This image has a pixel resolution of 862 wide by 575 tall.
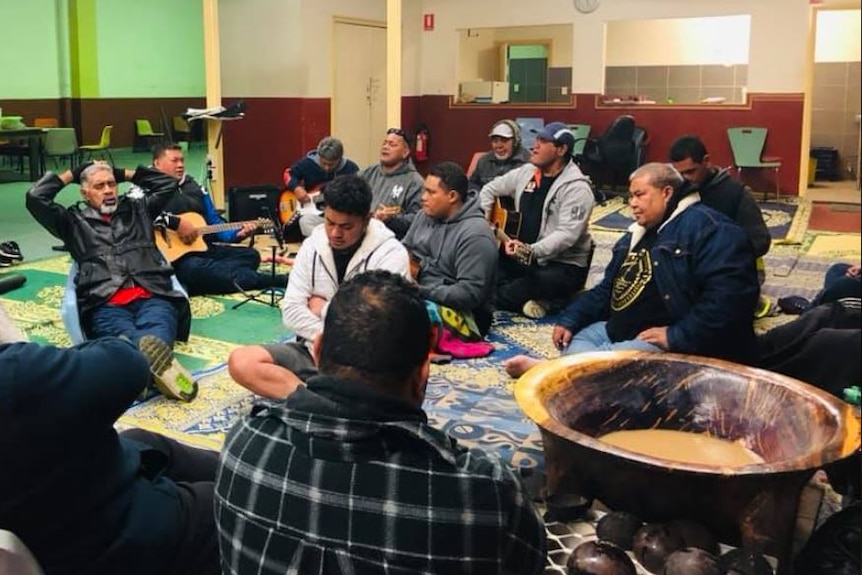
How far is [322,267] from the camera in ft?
12.5

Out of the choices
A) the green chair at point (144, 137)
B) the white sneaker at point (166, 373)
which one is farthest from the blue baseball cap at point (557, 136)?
the green chair at point (144, 137)

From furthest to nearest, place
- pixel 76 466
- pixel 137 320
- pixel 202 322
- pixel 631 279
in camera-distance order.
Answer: pixel 202 322 → pixel 137 320 → pixel 631 279 → pixel 76 466

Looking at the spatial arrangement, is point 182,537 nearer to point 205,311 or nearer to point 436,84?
point 205,311

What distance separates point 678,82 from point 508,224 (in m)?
7.65

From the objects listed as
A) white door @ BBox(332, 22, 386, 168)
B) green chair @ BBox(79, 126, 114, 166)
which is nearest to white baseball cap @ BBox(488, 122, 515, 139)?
white door @ BBox(332, 22, 386, 168)

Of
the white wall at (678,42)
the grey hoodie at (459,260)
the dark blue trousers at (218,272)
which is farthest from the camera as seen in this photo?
the white wall at (678,42)

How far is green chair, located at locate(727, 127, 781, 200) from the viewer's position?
10383 millimetres

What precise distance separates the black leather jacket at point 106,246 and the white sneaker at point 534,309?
75.8 inches

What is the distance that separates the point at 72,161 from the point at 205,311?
812 centimetres

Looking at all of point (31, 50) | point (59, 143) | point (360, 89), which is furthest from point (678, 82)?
point (31, 50)

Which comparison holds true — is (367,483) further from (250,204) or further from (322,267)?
(250,204)

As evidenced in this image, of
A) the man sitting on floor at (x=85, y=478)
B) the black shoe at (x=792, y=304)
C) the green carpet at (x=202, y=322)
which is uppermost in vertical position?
the man sitting on floor at (x=85, y=478)

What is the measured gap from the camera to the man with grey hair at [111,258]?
436 centimetres

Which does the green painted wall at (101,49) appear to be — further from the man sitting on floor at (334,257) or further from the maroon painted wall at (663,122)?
the man sitting on floor at (334,257)
